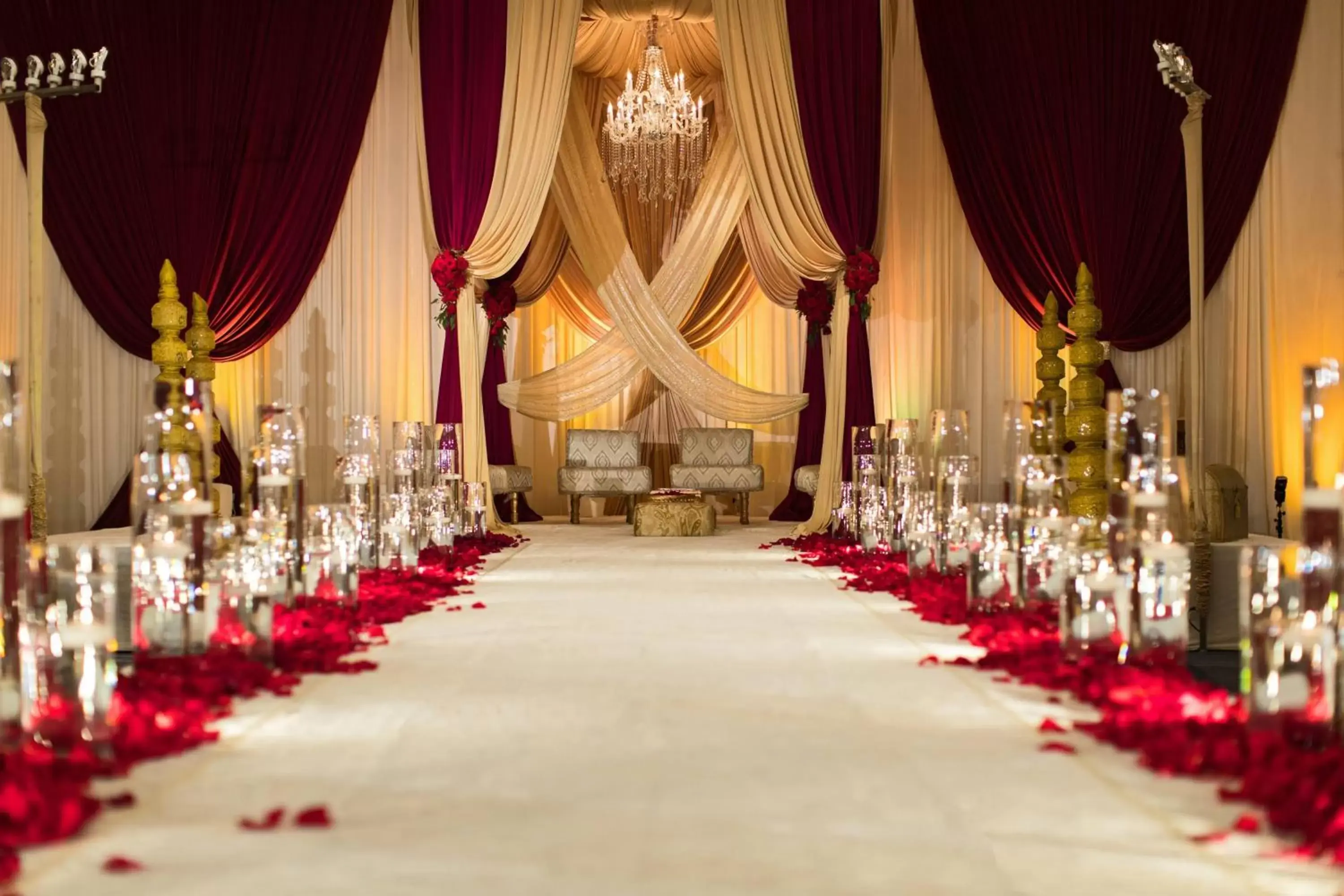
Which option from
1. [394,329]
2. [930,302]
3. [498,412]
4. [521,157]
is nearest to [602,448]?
[498,412]

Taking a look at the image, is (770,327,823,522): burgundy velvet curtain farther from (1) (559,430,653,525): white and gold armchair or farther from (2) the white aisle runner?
(2) the white aisle runner

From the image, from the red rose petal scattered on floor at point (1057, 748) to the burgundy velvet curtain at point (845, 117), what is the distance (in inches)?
238

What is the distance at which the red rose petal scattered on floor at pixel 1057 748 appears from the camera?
2.35 metres

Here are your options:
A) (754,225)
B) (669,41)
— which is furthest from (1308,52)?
(669,41)

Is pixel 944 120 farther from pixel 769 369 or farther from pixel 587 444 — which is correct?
pixel 587 444

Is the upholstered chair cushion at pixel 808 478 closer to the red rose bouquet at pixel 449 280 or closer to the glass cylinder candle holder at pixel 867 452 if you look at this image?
the glass cylinder candle holder at pixel 867 452

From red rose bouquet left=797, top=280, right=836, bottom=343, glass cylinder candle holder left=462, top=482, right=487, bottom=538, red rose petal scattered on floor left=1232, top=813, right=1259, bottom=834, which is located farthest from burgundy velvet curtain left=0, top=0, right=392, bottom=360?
red rose petal scattered on floor left=1232, top=813, right=1259, bottom=834

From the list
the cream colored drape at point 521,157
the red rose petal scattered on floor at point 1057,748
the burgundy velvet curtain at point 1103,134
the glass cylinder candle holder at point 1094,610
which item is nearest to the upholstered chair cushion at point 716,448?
the cream colored drape at point 521,157

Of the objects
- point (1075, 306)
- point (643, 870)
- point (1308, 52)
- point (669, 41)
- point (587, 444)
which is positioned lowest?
point (643, 870)

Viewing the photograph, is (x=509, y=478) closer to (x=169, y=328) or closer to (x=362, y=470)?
(x=169, y=328)

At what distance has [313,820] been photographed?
6.23ft

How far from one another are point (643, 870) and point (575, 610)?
9.00 feet

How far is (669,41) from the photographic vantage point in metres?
9.72

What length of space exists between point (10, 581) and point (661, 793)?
1232 mm
